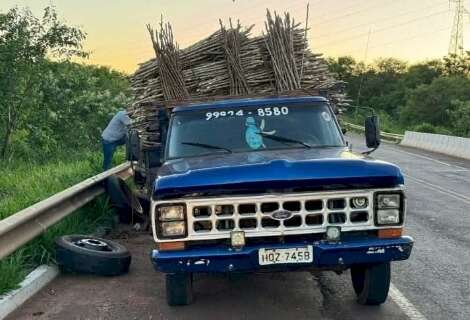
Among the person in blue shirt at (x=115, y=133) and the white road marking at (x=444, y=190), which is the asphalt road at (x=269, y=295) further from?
the white road marking at (x=444, y=190)

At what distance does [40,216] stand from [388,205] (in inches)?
143

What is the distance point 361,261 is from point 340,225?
311 mm

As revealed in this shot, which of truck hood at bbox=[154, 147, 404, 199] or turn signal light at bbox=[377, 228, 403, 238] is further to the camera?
turn signal light at bbox=[377, 228, 403, 238]

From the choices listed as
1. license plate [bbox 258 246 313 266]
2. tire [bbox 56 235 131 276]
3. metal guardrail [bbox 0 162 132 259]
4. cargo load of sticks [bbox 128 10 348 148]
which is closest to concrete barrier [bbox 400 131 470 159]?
cargo load of sticks [bbox 128 10 348 148]

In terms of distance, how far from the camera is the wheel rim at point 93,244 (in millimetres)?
6975

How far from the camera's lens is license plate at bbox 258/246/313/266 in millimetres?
4984

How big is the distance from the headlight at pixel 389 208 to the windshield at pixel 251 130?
4.48 feet

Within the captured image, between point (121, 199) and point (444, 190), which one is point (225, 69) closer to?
point (121, 199)

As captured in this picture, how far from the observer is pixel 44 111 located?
1958 cm

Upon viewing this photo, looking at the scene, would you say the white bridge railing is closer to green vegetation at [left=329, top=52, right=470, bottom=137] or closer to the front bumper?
green vegetation at [left=329, top=52, right=470, bottom=137]

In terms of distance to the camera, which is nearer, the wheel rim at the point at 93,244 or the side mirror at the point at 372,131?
the wheel rim at the point at 93,244

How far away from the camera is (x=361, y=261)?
5035mm

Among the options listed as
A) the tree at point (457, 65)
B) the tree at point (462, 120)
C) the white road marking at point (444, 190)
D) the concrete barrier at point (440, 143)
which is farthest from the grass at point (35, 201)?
the tree at point (457, 65)

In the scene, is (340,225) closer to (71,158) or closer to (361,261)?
(361,261)
